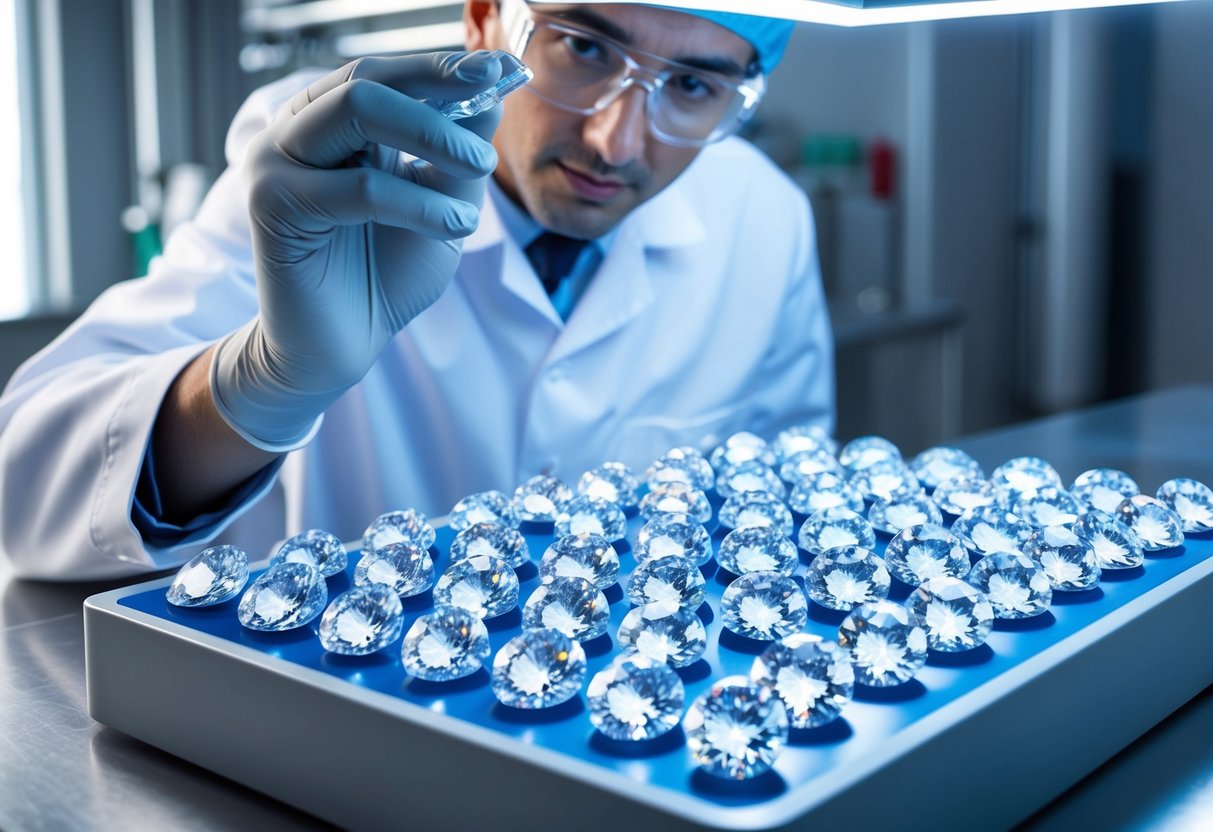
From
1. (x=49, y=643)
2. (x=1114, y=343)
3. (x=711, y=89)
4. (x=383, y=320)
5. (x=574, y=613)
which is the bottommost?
(x=1114, y=343)

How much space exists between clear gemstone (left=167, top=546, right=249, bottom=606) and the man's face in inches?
28.1

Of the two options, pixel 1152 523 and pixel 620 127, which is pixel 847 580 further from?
pixel 620 127

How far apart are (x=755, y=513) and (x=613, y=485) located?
0.15 m

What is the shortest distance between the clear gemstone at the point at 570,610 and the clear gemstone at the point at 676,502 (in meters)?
0.23

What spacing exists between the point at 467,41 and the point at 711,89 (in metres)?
0.35

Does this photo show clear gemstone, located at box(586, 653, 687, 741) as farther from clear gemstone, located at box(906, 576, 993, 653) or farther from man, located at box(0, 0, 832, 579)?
man, located at box(0, 0, 832, 579)

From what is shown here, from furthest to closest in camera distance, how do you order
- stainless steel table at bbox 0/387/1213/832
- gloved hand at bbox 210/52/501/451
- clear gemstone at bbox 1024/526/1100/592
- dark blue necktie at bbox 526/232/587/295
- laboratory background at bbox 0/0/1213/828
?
laboratory background at bbox 0/0/1213/828, dark blue necktie at bbox 526/232/587/295, gloved hand at bbox 210/52/501/451, clear gemstone at bbox 1024/526/1100/592, stainless steel table at bbox 0/387/1213/832

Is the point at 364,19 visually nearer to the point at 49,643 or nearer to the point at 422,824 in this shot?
the point at 49,643

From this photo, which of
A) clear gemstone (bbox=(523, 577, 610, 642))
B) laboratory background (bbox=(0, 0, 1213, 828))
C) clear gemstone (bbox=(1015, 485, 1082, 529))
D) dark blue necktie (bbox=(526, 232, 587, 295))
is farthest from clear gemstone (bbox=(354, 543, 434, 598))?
laboratory background (bbox=(0, 0, 1213, 828))

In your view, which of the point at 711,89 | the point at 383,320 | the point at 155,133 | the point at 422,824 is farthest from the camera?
the point at 155,133

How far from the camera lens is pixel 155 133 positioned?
340cm

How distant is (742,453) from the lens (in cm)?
108

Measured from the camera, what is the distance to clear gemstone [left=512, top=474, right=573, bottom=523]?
0.92m

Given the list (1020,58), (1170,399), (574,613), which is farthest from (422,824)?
(1020,58)
